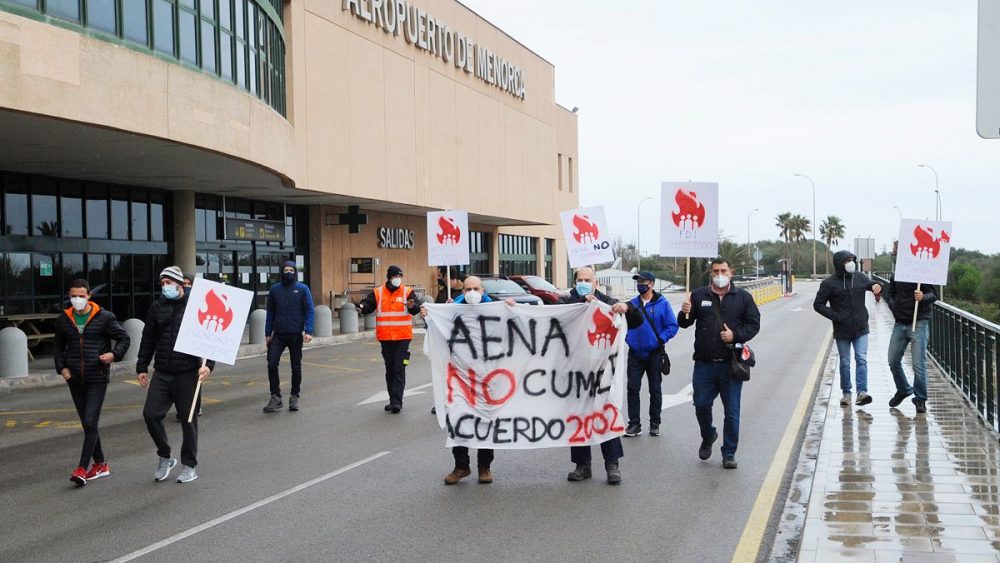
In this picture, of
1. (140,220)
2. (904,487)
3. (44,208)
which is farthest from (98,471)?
(140,220)

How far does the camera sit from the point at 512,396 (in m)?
8.30

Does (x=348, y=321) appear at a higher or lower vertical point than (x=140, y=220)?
lower

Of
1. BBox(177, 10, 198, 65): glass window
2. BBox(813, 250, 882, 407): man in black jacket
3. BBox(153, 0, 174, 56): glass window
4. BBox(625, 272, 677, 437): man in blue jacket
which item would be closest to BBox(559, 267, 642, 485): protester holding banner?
BBox(625, 272, 677, 437): man in blue jacket

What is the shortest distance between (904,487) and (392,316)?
6.62 metres

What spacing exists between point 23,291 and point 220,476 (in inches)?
576

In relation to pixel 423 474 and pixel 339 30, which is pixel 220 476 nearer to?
pixel 423 474

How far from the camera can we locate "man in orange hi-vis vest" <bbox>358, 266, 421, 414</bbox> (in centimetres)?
1195

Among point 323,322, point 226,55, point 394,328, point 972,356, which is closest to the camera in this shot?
point 972,356

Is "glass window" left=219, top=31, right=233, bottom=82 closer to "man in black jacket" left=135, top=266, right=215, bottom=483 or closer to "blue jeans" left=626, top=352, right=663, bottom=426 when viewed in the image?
"man in black jacket" left=135, top=266, right=215, bottom=483

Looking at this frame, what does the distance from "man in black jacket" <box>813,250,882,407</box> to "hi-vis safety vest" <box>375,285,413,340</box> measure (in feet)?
16.9

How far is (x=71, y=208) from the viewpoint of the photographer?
22406 millimetres

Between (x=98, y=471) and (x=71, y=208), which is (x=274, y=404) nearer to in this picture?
(x=98, y=471)

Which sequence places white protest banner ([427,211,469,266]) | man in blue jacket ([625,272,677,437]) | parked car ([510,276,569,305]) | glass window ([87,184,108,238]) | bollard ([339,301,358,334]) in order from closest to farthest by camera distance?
man in blue jacket ([625,272,677,437]), white protest banner ([427,211,469,266]), glass window ([87,184,108,238]), bollard ([339,301,358,334]), parked car ([510,276,569,305])

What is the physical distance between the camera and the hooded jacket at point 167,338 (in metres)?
8.41
